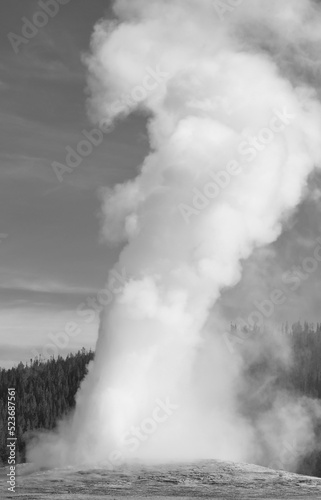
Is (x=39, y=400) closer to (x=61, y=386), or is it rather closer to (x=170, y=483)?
(x=61, y=386)

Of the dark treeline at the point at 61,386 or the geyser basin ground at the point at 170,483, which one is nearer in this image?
the geyser basin ground at the point at 170,483

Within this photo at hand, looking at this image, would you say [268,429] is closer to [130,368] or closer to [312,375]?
[312,375]

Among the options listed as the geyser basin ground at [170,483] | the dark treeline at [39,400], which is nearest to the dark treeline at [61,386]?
the dark treeline at [39,400]

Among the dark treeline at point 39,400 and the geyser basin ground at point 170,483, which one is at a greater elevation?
the dark treeline at point 39,400

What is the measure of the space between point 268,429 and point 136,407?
85077mm

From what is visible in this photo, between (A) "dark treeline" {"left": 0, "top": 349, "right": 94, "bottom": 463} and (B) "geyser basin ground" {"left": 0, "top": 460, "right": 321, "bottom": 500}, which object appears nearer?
(B) "geyser basin ground" {"left": 0, "top": 460, "right": 321, "bottom": 500}

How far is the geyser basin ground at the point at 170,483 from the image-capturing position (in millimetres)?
41719

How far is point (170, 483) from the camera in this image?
46.6 metres

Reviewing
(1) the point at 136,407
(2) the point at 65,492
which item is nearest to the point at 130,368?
(1) the point at 136,407

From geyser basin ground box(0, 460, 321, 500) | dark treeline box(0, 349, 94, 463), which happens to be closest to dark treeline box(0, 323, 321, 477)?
dark treeline box(0, 349, 94, 463)

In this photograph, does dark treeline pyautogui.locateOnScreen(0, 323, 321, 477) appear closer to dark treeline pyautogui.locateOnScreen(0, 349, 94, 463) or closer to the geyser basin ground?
dark treeline pyautogui.locateOnScreen(0, 349, 94, 463)

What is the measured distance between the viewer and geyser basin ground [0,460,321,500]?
41.7 m

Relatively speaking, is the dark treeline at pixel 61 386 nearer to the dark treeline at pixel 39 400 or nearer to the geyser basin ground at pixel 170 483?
the dark treeline at pixel 39 400

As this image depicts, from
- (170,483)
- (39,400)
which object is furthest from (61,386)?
(170,483)
